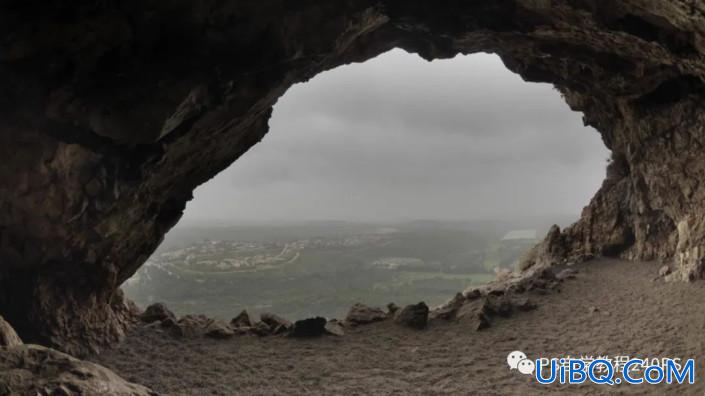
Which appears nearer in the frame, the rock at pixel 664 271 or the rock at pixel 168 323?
the rock at pixel 168 323

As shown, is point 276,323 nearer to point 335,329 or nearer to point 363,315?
point 335,329

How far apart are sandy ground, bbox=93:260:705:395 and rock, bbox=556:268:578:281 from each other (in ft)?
7.15

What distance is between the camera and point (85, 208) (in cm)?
823

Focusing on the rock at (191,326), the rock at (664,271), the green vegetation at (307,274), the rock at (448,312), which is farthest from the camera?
the green vegetation at (307,274)

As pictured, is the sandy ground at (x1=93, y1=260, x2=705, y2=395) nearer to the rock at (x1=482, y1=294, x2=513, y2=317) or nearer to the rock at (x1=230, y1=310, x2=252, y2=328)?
the rock at (x1=482, y1=294, x2=513, y2=317)

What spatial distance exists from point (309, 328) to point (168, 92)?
7381mm

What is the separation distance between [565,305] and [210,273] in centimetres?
3665

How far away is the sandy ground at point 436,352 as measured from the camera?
7.98 meters

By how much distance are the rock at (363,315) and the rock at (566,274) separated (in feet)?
24.5

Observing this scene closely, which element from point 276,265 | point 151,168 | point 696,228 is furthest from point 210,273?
point 696,228

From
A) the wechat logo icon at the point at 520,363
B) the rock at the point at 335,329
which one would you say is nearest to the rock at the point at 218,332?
the rock at the point at 335,329

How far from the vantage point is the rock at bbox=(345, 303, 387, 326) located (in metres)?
12.2

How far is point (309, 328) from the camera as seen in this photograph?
36.9 ft

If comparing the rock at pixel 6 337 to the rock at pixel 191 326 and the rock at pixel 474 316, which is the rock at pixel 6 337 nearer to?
the rock at pixel 191 326
